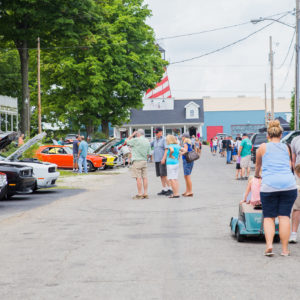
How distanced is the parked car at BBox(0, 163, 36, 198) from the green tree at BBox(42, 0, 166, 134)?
27.3 meters

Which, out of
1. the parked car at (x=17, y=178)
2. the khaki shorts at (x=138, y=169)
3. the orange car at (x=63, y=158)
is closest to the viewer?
the parked car at (x=17, y=178)

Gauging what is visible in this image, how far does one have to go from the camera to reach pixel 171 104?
82.7 m

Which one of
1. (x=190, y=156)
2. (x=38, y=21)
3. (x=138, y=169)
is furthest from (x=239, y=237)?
(x=38, y=21)

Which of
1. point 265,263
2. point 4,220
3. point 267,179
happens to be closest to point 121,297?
point 265,263

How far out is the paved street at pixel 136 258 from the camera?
5488 mm

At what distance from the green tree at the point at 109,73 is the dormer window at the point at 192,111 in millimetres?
32600

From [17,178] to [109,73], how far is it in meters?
29.8

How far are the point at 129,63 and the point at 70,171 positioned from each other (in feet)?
60.7

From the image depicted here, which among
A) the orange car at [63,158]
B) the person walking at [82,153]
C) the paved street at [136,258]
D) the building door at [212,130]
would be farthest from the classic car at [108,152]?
the building door at [212,130]

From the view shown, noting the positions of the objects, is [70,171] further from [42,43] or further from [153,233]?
[153,233]

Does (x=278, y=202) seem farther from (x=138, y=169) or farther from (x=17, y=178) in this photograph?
(x=17, y=178)

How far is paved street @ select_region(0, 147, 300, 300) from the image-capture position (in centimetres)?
549

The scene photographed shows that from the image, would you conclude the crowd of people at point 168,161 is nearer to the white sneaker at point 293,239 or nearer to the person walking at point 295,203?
the person walking at point 295,203

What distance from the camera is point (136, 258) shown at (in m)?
7.04
